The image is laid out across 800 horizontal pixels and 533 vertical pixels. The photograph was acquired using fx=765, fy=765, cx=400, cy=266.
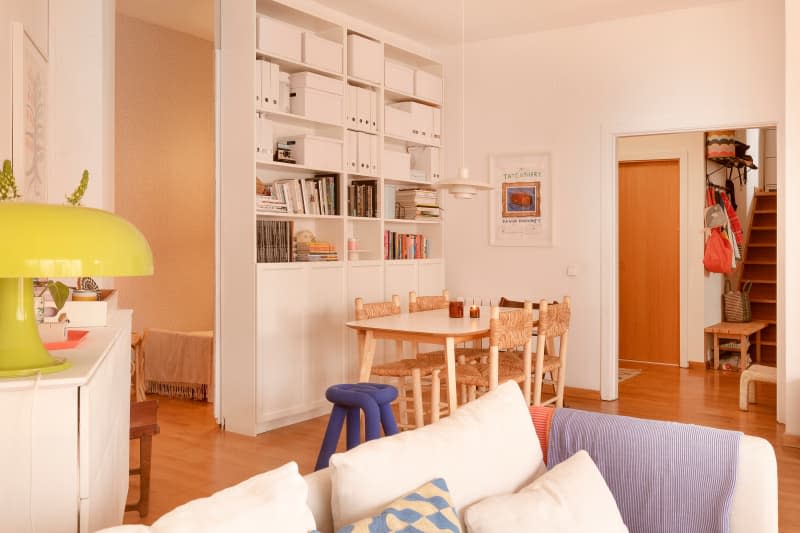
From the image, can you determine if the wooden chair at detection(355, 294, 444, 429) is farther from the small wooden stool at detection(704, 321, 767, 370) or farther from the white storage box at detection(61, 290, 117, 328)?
the small wooden stool at detection(704, 321, 767, 370)

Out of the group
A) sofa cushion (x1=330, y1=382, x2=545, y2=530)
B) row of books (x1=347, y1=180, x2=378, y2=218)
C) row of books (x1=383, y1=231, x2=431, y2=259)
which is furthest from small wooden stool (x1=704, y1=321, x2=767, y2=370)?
sofa cushion (x1=330, y1=382, x2=545, y2=530)

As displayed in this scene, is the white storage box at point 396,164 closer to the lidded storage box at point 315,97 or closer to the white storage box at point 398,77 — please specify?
the white storage box at point 398,77

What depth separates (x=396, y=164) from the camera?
6430mm

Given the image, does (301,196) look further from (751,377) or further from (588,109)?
(751,377)

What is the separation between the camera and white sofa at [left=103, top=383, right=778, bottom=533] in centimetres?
135

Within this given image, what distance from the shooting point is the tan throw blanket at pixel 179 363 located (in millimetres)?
6051

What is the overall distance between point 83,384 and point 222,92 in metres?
3.86

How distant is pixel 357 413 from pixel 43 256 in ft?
6.76

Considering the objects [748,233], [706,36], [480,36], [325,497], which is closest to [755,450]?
[325,497]

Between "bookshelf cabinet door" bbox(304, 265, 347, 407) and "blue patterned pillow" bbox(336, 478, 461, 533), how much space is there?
3.92 meters

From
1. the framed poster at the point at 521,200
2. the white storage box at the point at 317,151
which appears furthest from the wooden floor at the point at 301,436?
the white storage box at the point at 317,151

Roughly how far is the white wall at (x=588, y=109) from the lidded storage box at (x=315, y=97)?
163 centimetres

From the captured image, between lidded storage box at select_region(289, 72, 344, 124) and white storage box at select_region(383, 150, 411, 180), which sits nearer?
lidded storage box at select_region(289, 72, 344, 124)

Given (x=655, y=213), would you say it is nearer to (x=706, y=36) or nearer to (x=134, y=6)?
(x=706, y=36)
